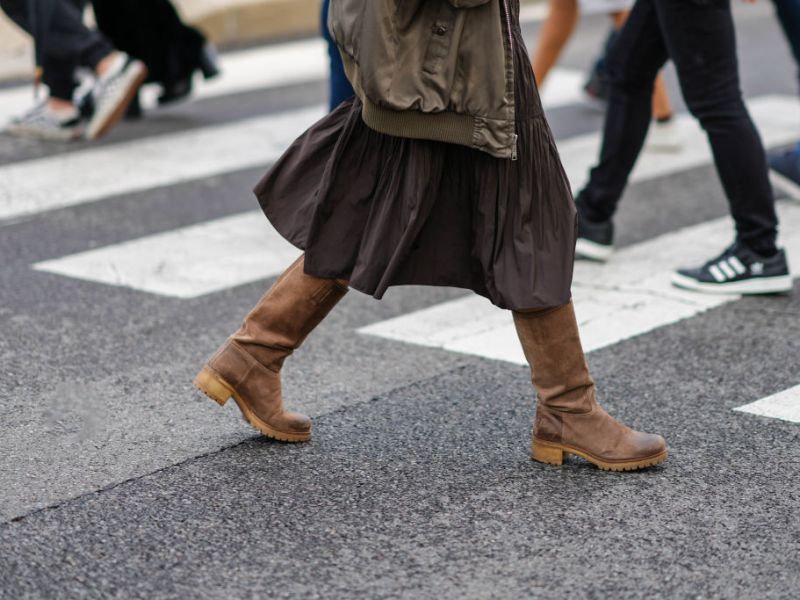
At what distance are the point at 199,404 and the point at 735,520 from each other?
4.48 feet

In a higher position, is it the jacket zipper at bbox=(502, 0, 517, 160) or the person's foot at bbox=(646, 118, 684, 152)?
the jacket zipper at bbox=(502, 0, 517, 160)

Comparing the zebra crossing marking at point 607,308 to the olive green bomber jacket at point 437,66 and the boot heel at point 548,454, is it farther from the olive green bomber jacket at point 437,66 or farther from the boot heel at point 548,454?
the olive green bomber jacket at point 437,66

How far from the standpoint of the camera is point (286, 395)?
12.2 ft

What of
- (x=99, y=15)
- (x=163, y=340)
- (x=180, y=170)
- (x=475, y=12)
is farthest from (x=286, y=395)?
(x=99, y=15)

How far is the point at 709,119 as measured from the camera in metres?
4.57

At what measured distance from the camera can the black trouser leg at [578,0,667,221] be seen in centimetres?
474

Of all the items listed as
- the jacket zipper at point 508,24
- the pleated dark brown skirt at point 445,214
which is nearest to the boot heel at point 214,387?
the pleated dark brown skirt at point 445,214

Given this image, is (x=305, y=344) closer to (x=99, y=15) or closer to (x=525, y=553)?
(x=525, y=553)

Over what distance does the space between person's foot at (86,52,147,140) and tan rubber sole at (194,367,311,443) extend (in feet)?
12.8

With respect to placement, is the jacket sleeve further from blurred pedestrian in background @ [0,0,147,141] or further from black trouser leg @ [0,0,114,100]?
black trouser leg @ [0,0,114,100]

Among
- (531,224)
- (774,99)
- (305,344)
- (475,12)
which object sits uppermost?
(475,12)

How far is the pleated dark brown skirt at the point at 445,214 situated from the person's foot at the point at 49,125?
4.09 metres

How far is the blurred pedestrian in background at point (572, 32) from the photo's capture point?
6723 millimetres

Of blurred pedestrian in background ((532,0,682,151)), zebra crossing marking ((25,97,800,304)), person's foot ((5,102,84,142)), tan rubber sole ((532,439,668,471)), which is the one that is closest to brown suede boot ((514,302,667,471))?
tan rubber sole ((532,439,668,471))
